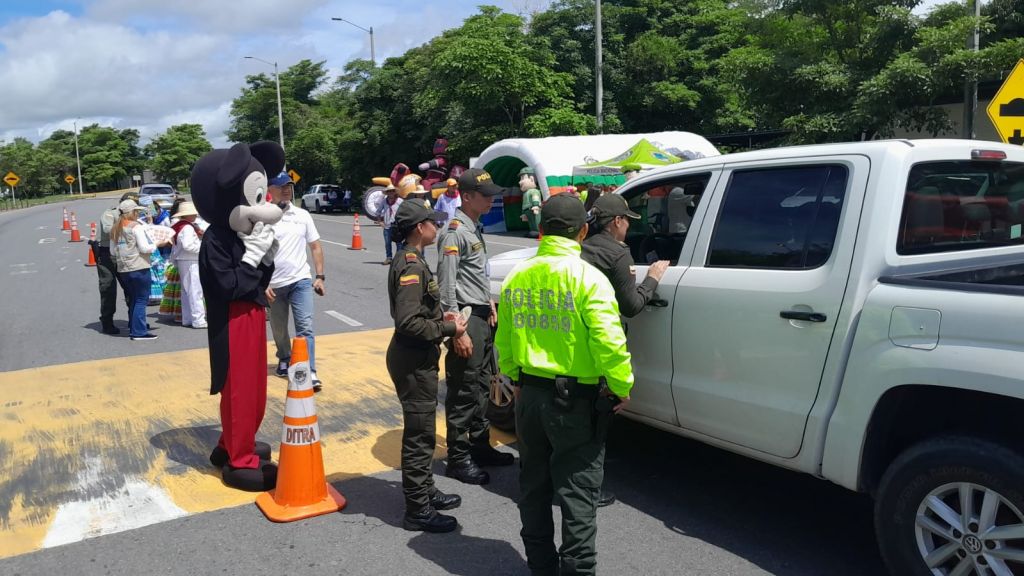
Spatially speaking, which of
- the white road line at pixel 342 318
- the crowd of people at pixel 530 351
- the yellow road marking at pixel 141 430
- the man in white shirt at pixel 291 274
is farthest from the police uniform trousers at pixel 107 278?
the crowd of people at pixel 530 351

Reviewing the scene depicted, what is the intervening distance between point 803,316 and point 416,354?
2.01 metres

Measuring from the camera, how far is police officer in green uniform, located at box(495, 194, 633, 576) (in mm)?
3275

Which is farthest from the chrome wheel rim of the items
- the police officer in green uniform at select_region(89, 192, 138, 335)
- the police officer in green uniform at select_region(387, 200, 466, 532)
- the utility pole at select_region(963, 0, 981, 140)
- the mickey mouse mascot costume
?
the utility pole at select_region(963, 0, 981, 140)

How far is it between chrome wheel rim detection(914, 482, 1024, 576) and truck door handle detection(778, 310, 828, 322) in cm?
86

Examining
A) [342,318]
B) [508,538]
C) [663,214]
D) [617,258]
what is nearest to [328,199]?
[342,318]

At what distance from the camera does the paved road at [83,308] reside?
9.15 metres

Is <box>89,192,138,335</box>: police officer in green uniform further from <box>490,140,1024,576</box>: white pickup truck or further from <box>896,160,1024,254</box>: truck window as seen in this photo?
<box>896,160,1024,254</box>: truck window

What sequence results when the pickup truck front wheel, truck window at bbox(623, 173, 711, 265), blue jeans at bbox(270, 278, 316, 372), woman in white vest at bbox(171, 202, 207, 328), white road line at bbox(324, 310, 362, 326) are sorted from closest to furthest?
the pickup truck front wheel, truck window at bbox(623, 173, 711, 265), blue jeans at bbox(270, 278, 316, 372), woman in white vest at bbox(171, 202, 207, 328), white road line at bbox(324, 310, 362, 326)

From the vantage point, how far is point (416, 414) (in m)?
4.27

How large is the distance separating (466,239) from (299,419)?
59.5 inches

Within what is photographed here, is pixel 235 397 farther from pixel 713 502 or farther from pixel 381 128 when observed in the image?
pixel 381 128

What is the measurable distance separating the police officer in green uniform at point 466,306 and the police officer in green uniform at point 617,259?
29.0 inches

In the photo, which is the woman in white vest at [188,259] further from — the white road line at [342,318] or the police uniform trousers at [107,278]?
the white road line at [342,318]

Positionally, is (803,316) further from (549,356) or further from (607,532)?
(607,532)
